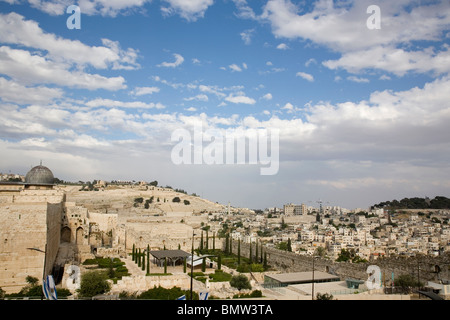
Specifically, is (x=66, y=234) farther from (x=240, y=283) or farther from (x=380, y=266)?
(x=380, y=266)

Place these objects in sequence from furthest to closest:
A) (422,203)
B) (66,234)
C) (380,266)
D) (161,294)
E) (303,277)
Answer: (422,203)
(66,234)
(303,277)
(380,266)
(161,294)

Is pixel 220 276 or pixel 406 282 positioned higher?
pixel 406 282

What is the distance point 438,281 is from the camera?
13523 mm

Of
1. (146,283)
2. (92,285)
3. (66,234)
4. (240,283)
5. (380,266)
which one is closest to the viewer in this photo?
(92,285)

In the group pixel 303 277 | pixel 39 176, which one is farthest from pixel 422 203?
pixel 39 176

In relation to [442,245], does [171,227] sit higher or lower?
higher

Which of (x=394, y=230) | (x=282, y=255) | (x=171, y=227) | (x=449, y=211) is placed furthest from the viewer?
(x=449, y=211)

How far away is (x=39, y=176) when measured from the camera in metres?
24.4

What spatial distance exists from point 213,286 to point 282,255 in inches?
271

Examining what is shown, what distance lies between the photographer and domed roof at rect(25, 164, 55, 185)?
955 inches

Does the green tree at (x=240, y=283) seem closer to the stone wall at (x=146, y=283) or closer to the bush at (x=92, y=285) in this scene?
the stone wall at (x=146, y=283)

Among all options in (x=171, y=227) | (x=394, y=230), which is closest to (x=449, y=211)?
(x=394, y=230)

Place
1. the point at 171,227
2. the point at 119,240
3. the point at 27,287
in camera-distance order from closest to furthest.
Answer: the point at 27,287 → the point at 119,240 → the point at 171,227
